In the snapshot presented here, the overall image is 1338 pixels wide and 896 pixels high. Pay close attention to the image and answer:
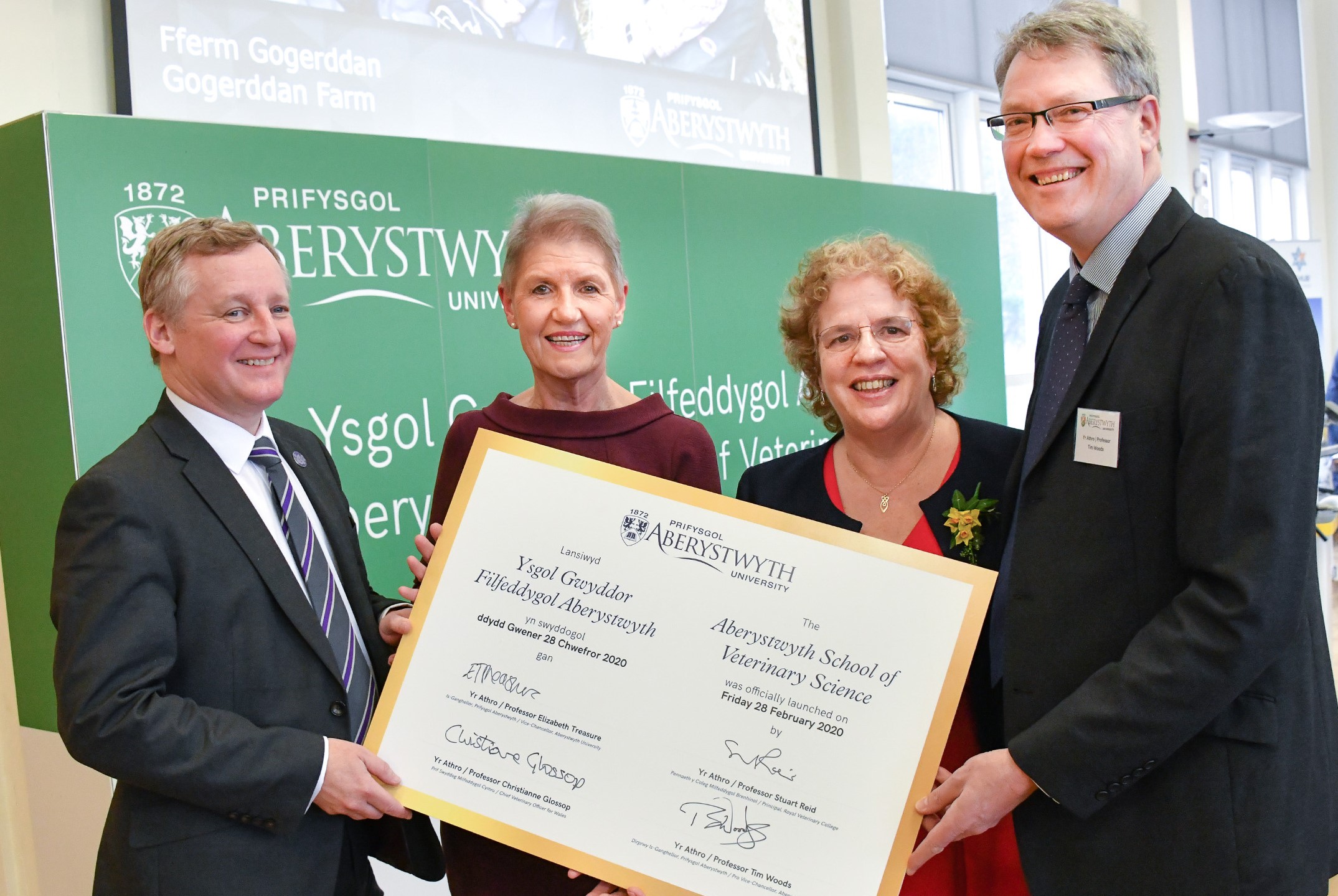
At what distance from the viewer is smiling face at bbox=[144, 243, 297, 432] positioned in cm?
161

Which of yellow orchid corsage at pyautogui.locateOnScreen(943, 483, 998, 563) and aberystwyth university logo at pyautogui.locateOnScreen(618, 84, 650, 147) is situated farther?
aberystwyth university logo at pyautogui.locateOnScreen(618, 84, 650, 147)

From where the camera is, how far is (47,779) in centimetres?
309

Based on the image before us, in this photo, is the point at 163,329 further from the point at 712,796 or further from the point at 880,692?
the point at 880,692

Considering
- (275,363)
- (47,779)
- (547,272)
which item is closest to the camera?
(275,363)

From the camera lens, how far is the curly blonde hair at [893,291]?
1893mm

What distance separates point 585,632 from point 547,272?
2.26ft

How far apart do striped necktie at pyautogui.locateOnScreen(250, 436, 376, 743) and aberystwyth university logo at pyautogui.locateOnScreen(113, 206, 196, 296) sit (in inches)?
53.3

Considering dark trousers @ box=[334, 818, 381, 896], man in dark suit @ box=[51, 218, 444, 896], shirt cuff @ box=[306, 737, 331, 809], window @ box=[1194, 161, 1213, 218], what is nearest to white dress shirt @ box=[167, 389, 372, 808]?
man in dark suit @ box=[51, 218, 444, 896]

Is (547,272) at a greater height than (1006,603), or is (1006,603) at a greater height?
(547,272)

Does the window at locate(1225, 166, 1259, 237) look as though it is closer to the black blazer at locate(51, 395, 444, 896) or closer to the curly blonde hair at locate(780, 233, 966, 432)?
the curly blonde hair at locate(780, 233, 966, 432)

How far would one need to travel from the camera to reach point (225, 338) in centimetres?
161

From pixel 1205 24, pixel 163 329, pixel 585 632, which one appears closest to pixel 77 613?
pixel 163 329

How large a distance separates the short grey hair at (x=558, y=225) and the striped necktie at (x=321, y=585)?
587mm

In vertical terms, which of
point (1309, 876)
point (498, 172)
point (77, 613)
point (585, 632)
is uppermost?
point (498, 172)
